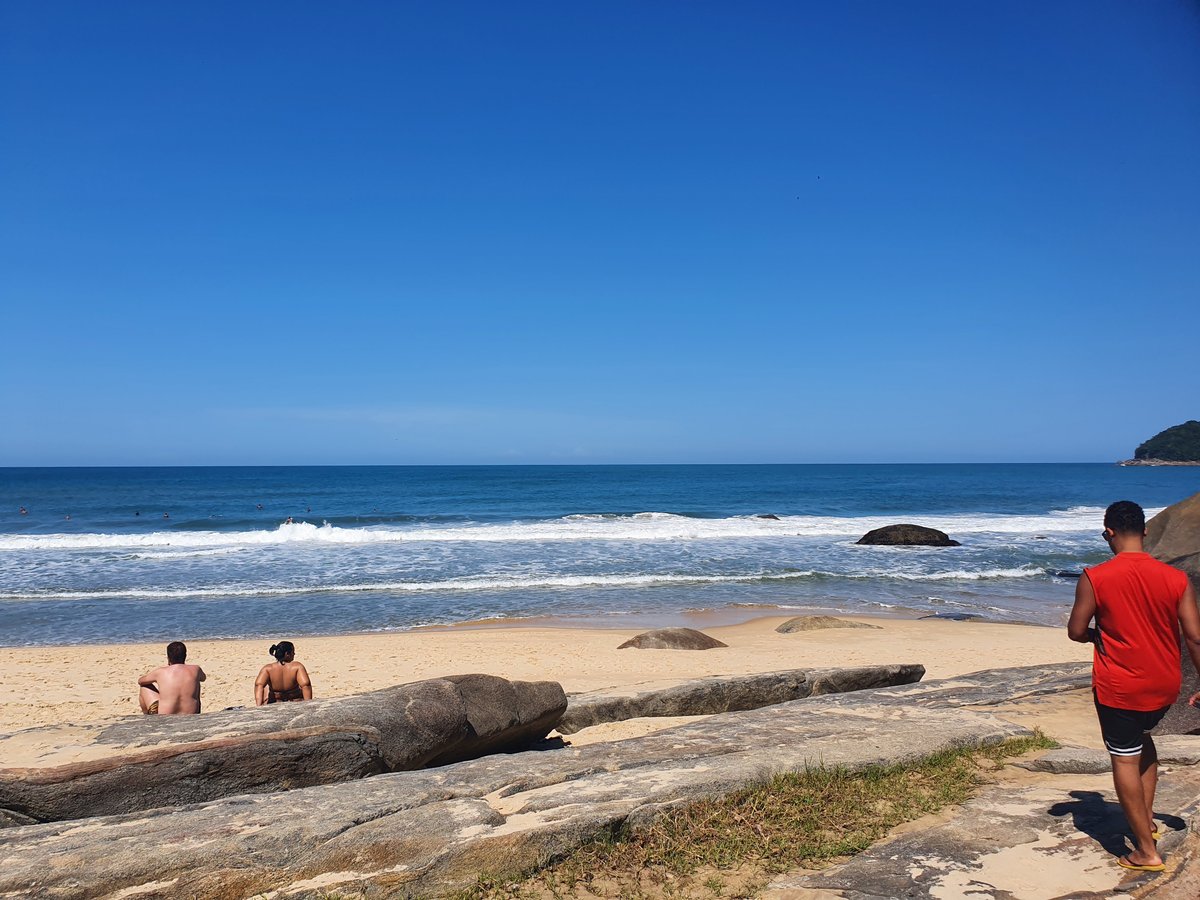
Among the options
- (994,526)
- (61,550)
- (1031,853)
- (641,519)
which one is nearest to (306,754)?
(1031,853)

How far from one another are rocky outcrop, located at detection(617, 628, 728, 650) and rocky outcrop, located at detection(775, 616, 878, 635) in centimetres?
241

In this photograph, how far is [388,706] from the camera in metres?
6.48

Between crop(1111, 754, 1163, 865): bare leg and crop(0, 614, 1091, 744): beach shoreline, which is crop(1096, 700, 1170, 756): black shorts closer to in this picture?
crop(1111, 754, 1163, 865): bare leg

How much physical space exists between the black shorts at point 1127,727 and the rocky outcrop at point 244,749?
4.88 m

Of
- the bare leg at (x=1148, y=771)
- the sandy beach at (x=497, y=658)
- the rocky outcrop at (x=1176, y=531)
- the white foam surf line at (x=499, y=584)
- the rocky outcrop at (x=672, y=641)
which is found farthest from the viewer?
the white foam surf line at (x=499, y=584)

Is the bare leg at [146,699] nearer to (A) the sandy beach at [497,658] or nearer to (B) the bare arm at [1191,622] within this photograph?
(A) the sandy beach at [497,658]

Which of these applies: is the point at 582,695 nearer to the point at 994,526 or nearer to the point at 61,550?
Answer: the point at 61,550

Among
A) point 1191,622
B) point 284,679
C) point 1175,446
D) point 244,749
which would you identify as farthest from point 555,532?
point 1175,446

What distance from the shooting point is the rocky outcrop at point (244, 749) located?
16.6ft

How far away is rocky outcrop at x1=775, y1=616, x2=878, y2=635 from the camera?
1656 centimetres

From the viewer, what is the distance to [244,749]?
5598mm

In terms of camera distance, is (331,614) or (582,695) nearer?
(582,695)

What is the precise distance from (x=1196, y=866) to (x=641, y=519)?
4189 cm

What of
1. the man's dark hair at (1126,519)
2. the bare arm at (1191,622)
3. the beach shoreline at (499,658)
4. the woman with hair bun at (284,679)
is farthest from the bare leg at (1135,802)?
the woman with hair bun at (284,679)
